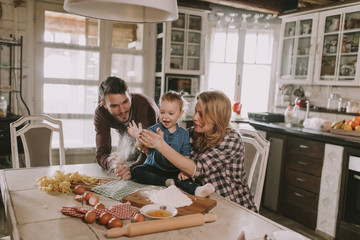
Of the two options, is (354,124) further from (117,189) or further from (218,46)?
(117,189)

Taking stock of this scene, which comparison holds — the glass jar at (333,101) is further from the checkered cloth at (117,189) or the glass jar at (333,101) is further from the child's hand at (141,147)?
the checkered cloth at (117,189)

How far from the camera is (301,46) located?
13.4ft

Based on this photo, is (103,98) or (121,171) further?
(103,98)

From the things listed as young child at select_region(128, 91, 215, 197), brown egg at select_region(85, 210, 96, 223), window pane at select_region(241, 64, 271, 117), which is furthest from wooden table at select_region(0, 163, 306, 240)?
window pane at select_region(241, 64, 271, 117)

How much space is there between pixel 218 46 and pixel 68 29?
2.21 metres

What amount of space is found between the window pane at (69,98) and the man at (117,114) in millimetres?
1959

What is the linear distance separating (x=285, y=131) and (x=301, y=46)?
142 cm

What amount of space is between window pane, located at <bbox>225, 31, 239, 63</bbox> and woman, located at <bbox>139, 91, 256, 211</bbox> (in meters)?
3.34

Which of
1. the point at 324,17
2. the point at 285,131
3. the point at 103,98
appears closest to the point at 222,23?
the point at 324,17

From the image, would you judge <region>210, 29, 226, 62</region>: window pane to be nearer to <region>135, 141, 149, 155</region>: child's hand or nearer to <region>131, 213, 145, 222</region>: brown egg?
<region>135, 141, 149, 155</region>: child's hand

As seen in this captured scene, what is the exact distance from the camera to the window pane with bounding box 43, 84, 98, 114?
405cm

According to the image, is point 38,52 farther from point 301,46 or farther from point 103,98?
point 301,46

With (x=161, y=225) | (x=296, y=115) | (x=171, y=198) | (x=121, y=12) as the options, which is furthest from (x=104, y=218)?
(x=296, y=115)

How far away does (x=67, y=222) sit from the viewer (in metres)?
1.16
